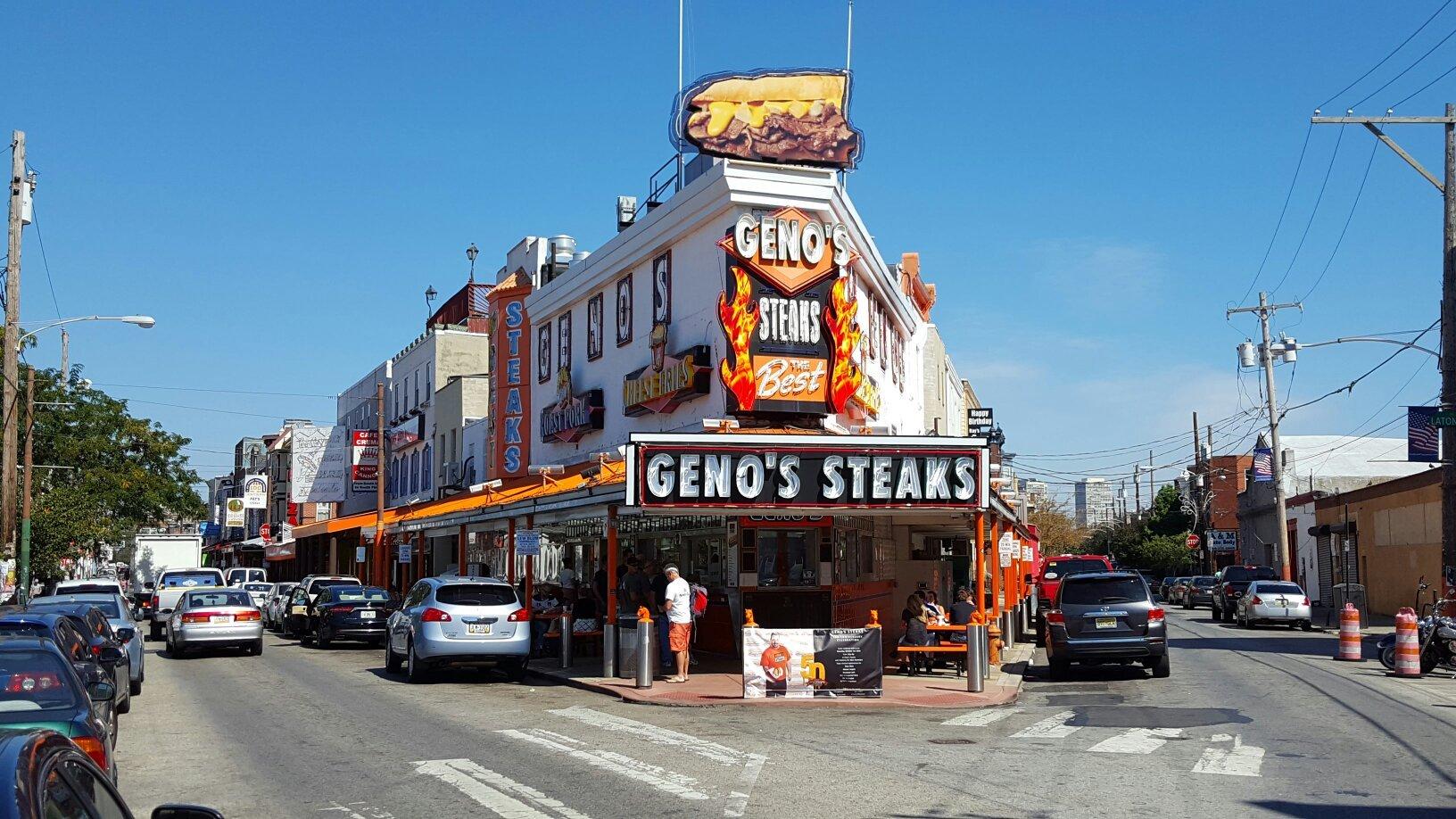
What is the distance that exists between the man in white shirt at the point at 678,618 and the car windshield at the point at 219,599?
39.0ft

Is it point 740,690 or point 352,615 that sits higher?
point 352,615

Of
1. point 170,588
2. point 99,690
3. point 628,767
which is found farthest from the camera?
point 170,588

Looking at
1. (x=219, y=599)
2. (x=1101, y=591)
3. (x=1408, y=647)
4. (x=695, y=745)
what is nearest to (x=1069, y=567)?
(x=1408, y=647)

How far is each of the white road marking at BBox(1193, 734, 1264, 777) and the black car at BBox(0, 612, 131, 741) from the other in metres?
9.51

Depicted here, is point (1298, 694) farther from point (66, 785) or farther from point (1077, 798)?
point (66, 785)

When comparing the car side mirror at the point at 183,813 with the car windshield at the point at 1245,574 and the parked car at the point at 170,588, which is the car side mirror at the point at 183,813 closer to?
the parked car at the point at 170,588

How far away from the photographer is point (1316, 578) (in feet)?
187

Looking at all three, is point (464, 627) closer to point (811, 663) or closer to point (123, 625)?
point (123, 625)

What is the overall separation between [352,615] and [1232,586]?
29.1 m

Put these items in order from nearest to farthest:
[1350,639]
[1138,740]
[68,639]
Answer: [68,639] < [1138,740] < [1350,639]

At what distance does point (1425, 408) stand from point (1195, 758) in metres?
20.3

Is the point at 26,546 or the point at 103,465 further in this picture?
the point at 103,465

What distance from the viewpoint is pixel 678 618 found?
20.8m

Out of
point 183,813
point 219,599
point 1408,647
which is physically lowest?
point 1408,647
